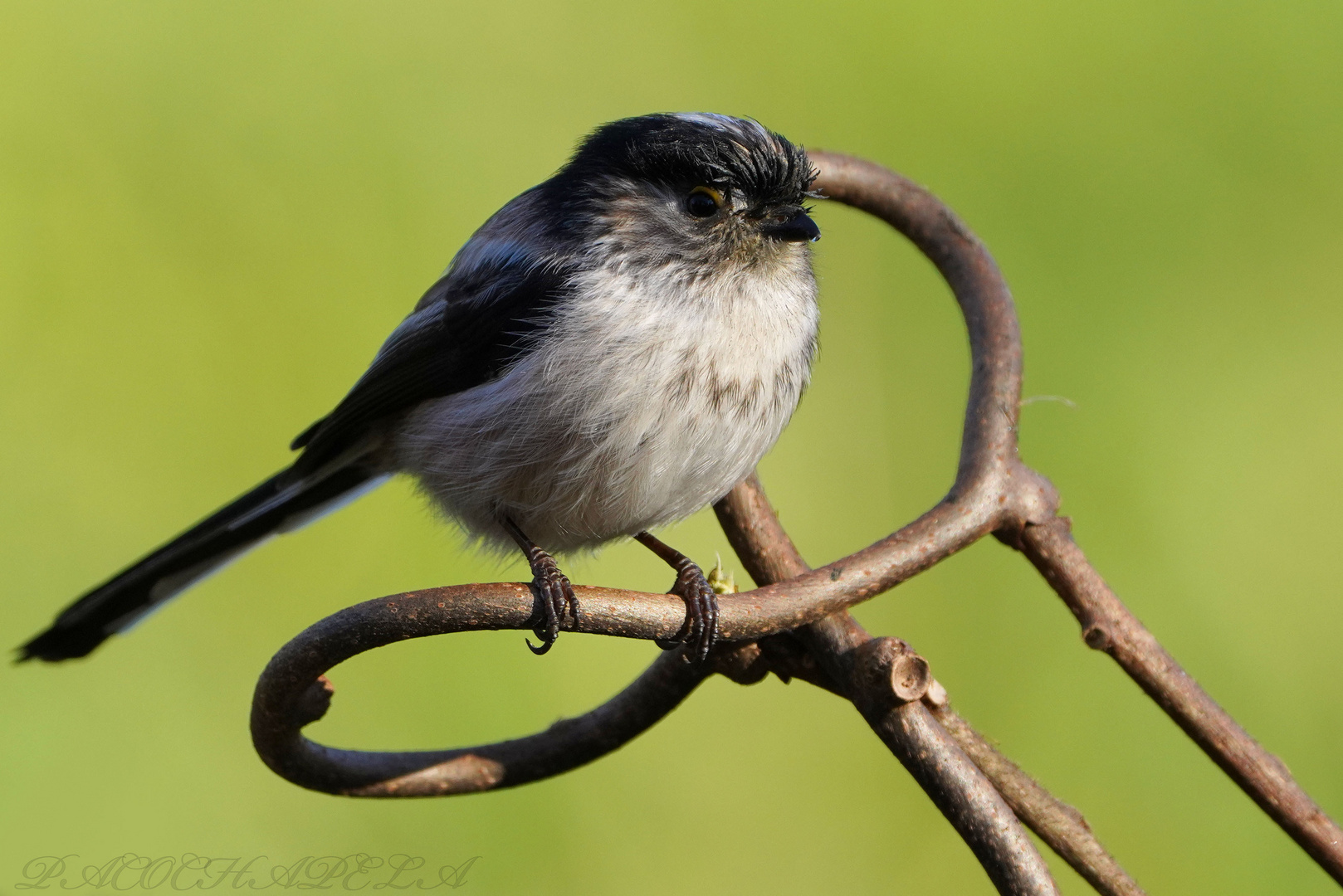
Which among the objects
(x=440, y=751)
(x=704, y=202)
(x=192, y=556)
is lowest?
(x=440, y=751)

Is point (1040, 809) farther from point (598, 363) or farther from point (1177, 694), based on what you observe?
point (598, 363)

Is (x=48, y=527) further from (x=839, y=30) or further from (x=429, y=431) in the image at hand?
(x=839, y=30)

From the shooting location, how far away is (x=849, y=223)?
3.91 m

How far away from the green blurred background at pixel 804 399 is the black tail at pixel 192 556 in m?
→ 0.44

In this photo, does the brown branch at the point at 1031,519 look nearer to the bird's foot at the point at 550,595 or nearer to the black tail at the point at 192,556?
the bird's foot at the point at 550,595

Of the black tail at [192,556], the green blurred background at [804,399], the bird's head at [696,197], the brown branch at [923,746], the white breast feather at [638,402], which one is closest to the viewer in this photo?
the brown branch at [923,746]

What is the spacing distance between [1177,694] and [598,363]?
1044mm

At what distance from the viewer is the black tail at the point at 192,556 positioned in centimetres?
237

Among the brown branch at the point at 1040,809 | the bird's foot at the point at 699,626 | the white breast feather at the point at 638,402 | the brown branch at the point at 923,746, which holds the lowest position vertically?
the brown branch at the point at 1040,809

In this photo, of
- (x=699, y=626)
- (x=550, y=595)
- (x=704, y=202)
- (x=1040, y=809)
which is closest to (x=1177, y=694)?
(x=1040, y=809)

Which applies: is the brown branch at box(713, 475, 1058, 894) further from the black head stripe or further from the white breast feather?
the black head stripe

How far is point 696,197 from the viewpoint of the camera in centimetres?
232

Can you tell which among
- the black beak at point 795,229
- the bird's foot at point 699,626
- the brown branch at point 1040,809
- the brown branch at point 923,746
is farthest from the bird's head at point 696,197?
the brown branch at point 1040,809

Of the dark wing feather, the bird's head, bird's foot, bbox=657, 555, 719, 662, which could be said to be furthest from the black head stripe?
bird's foot, bbox=657, 555, 719, 662
